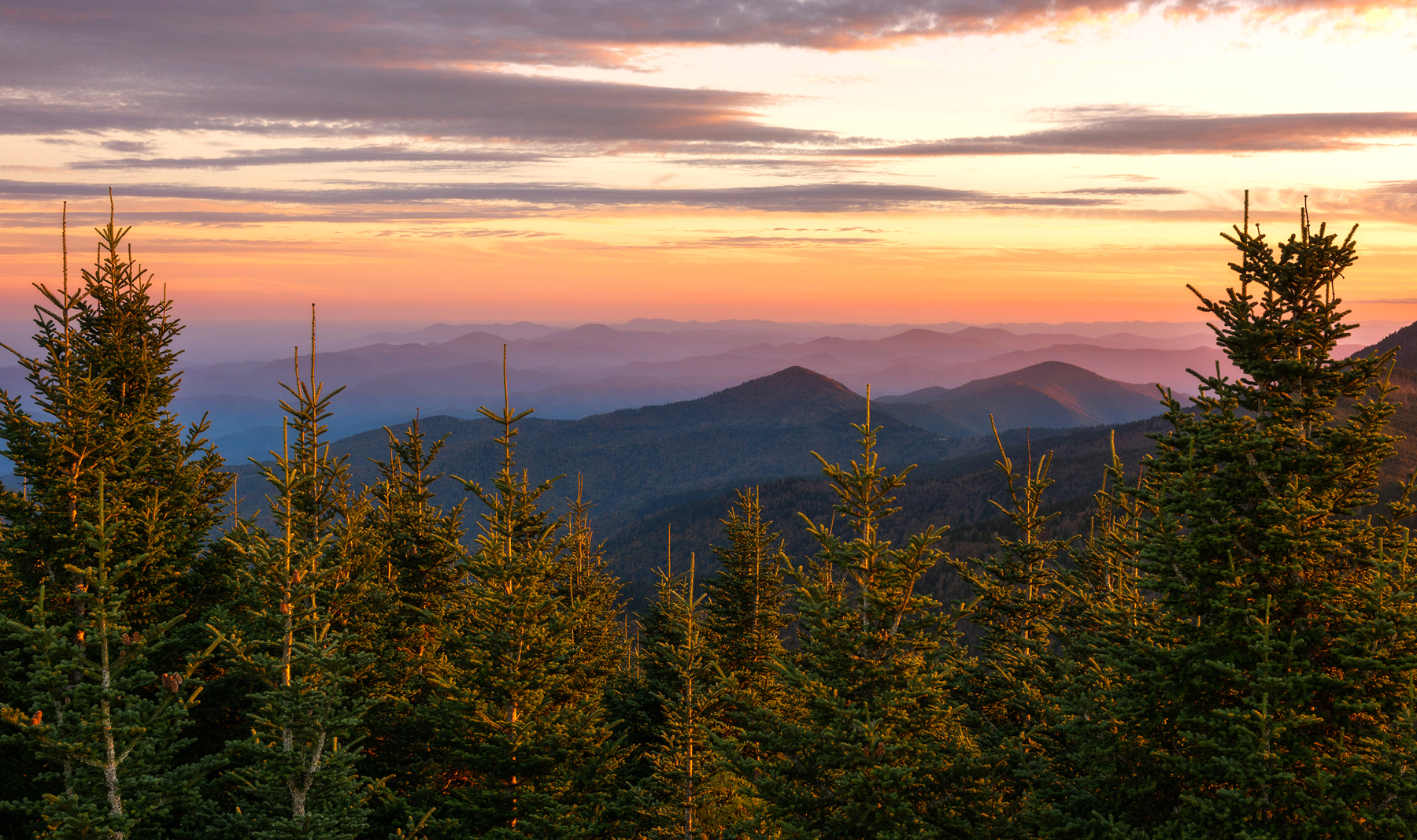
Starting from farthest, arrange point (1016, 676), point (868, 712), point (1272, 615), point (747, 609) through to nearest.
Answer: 1. point (747, 609)
2. point (1016, 676)
3. point (868, 712)
4. point (1272, 615)

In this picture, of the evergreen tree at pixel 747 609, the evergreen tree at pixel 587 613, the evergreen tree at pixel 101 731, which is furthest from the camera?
the evergreen tree at pixel 747 609

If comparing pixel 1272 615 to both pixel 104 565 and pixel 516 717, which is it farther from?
pixel 104 565

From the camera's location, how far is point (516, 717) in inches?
802

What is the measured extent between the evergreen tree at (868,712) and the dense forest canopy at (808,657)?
0.08m

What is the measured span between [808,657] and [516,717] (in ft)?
28.8

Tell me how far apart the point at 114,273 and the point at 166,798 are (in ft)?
59.7

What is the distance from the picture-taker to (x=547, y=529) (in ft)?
79.2

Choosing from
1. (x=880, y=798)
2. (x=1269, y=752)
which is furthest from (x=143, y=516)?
(x=1269, y=752)

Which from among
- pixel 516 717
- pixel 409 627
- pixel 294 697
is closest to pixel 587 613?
pixel 409 627

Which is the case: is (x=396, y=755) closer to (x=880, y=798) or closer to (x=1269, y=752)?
(x=880, y=798)

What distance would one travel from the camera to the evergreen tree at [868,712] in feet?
47.7

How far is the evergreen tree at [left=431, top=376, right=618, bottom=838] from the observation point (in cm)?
1978

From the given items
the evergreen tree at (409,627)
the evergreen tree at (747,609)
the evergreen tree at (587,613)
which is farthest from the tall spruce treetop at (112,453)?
the evergreen tree at (747,609)

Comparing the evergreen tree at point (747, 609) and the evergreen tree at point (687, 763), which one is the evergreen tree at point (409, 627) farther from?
the evergreen tree at point (747, 609)
